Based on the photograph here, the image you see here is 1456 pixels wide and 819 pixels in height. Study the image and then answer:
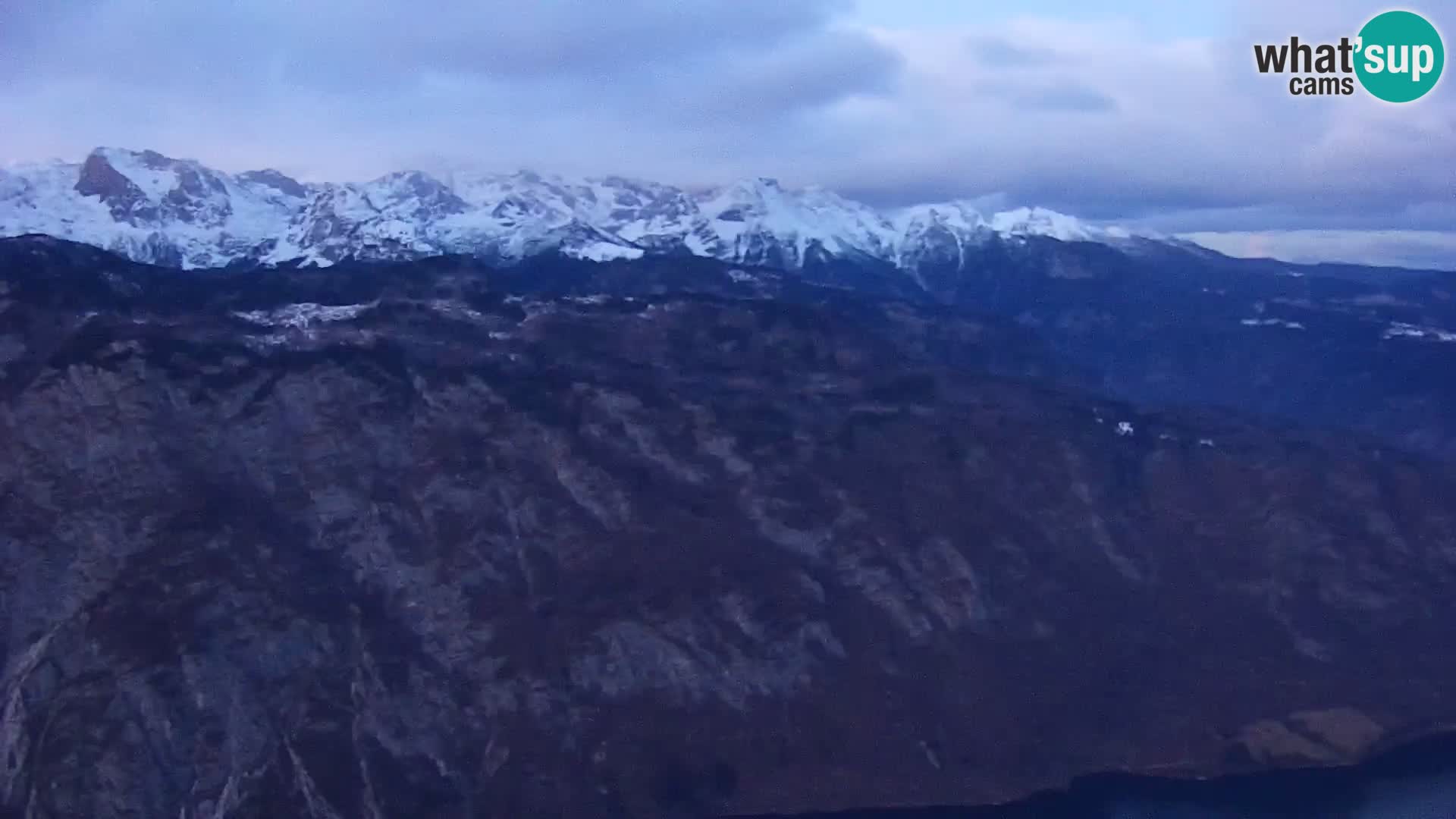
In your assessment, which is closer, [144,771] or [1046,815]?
[144,771]

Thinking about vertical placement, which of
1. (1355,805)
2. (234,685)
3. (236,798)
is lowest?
(1355,805)

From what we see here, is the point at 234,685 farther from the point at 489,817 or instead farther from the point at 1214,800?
the point at 1214,800

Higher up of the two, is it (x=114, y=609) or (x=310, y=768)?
(x=114, y=609)

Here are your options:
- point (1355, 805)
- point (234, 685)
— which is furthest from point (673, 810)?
point (1355, 805)

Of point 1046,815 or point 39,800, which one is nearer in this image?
point 39,800

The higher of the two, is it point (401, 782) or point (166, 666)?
point (166, 666)

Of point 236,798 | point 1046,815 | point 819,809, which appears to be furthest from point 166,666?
point 1046,815

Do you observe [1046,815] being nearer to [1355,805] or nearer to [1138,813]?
[1138,813]

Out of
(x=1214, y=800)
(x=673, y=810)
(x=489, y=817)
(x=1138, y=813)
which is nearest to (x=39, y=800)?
(x=489, y=817)
